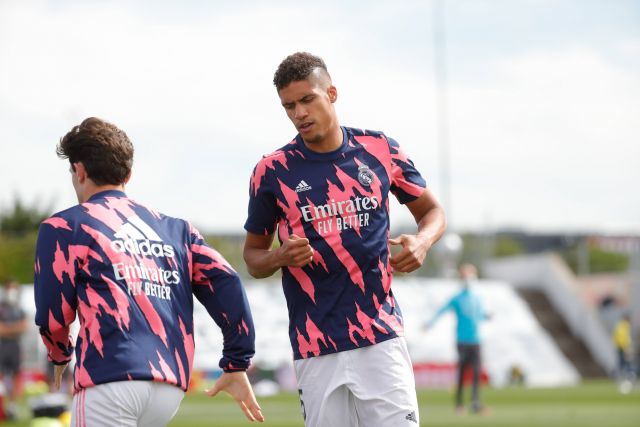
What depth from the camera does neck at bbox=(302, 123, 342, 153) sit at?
600cm

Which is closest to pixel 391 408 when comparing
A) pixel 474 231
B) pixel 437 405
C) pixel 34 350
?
pixel 437 405

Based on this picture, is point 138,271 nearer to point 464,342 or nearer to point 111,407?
point 111,407

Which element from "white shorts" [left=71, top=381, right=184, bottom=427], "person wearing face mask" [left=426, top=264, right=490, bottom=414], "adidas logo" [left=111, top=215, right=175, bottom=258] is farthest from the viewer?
"person wearing face mask" [left=426, top=264, right=490, bottom=414]

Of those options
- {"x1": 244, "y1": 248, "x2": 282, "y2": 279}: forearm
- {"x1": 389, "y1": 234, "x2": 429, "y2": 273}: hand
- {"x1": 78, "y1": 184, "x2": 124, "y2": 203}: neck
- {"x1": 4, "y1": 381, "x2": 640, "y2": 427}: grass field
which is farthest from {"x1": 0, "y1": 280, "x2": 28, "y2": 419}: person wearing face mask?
{"x1": 78, "y1": 184, "x2": 124, "y2": 203}: neck

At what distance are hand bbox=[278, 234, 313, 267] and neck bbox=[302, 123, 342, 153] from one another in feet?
1.90

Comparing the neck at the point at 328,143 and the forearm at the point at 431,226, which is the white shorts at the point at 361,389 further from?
the neck at the point at 328,143

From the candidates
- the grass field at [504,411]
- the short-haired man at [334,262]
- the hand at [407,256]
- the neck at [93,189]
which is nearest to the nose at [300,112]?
the short-haired man at [334,262]

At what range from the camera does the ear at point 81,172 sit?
5.07 m

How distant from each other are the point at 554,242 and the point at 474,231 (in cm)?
1682

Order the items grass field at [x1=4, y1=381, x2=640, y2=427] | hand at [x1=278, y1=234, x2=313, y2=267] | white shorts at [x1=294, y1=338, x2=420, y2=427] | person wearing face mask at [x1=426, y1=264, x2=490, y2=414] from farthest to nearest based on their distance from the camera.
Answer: person wearing face mask at [x1=426, y1=264, x2=490, y2=414]
grass field at [x1=4, y1=381, x2=640, y2=427]
white shorts at [x1=294, y1=338, x2=420, y2=427]
hand at [x1=278, y1=234, x2=313, y2=267]

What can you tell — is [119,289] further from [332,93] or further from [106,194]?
[332,93]

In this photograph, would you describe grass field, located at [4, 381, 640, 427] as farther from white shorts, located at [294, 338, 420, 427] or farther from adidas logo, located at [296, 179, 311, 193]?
adidas logo, located at [296, 179, 311, 193]

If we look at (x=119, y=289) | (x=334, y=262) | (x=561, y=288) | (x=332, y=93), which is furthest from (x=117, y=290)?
(x=561, y=288)

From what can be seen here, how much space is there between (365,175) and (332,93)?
0.45 meters
